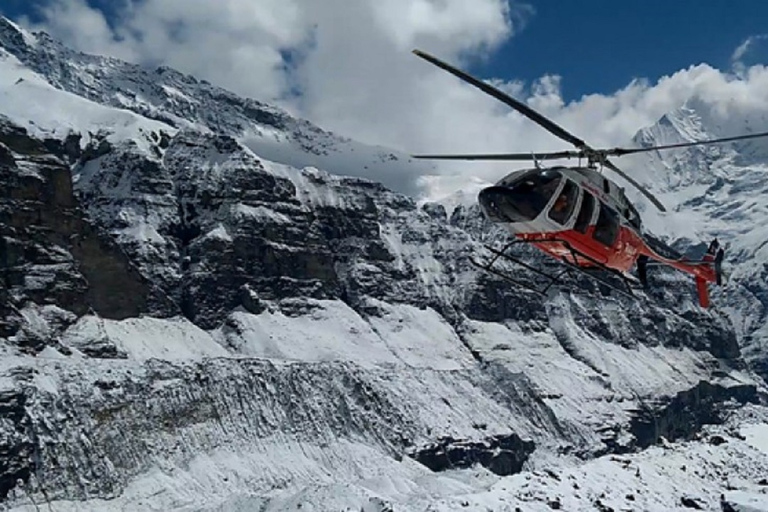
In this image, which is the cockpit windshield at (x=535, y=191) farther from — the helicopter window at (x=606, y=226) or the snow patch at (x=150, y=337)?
the snow patch at (x=150, y=337)

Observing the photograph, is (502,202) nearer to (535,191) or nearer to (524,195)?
(524,195)

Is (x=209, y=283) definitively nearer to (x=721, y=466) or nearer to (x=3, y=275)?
(x=3, y=275)

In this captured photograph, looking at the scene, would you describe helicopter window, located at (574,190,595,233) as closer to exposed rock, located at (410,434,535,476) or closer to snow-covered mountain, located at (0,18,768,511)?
snow-covered mountain, located at (0,18,768,511)

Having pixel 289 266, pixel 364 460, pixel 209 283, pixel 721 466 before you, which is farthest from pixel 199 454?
pixel 721 466

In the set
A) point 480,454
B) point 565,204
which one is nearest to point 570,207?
point 565,204

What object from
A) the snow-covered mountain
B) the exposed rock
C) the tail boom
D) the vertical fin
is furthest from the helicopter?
the exposed rock

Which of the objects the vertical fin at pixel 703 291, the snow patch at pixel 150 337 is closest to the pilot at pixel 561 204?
the vertical fin at pixel 703 291

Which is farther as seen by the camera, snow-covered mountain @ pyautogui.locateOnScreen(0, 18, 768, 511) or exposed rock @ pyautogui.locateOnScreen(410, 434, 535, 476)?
exposed rock @ pyautogui.locateOnScreen(410, 434, 535, 476)

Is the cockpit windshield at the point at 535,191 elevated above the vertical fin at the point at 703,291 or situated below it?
above
